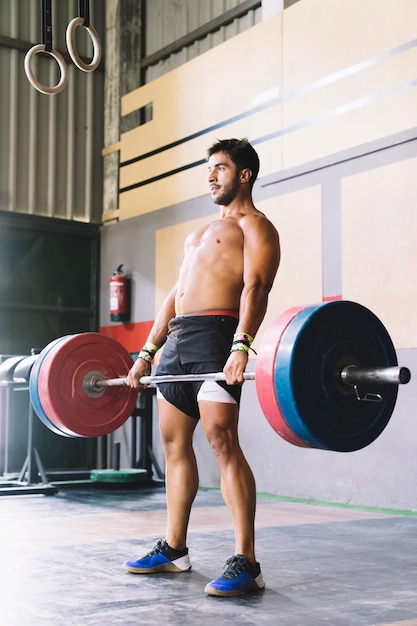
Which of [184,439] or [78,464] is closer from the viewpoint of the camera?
[184,439]

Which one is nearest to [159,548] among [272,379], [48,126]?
[272,379]

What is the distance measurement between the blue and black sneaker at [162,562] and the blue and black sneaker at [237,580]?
0.29m

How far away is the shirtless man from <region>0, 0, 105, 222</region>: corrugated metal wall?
428 centimetres

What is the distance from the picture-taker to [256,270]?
2529 mm

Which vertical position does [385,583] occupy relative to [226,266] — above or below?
below

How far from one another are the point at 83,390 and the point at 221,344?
778mm

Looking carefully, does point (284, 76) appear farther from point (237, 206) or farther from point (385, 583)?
point (385, 583)

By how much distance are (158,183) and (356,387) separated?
4465 millimetres

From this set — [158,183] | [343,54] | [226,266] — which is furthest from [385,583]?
[158,183]

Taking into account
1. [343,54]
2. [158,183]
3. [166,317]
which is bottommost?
[166,317]

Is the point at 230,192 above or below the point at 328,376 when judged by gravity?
above

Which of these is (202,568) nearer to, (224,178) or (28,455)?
(224,178)

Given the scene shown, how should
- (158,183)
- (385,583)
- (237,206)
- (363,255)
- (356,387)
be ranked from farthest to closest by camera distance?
(158,183), (363,255), (237,206), (385,583), (356,387)

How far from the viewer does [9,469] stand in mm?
6508
